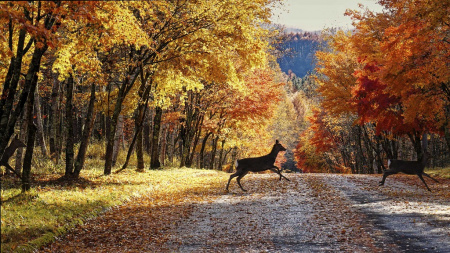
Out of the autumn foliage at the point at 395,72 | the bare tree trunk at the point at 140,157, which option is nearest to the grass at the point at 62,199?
the bare tree trunk at the point at 140,157

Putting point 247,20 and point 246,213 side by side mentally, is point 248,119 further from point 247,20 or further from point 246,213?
point 246,213

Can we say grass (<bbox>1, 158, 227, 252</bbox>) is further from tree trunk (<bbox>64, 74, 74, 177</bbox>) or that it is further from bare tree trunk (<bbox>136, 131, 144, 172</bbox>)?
bare tree trunk (<bbox>136, 131, 144, 172</bbox>)

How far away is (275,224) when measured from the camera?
35.8 ft

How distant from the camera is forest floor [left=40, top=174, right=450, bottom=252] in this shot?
29.0 ft

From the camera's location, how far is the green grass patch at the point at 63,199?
8.99 metres

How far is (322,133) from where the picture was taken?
46125 millimetres

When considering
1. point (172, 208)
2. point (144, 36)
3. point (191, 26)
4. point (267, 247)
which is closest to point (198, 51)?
point (191, 26)

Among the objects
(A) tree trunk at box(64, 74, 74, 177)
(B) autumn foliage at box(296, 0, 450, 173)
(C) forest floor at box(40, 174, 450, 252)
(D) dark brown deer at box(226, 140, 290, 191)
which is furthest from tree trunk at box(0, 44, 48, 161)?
(B) autumn foliage at box(296, 0, 450, 173)

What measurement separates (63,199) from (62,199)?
0.04m

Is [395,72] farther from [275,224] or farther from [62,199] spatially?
[62,199]

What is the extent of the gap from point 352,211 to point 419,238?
3505 millimetres

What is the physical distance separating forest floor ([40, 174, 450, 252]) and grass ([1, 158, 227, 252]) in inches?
15.2

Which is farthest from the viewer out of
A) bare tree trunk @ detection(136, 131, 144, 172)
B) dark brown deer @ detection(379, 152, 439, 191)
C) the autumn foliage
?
bare tree trunk @ detection(136, 131, 144, 172)

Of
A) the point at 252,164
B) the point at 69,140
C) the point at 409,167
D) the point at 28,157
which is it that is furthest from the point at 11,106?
the point at 409,167
